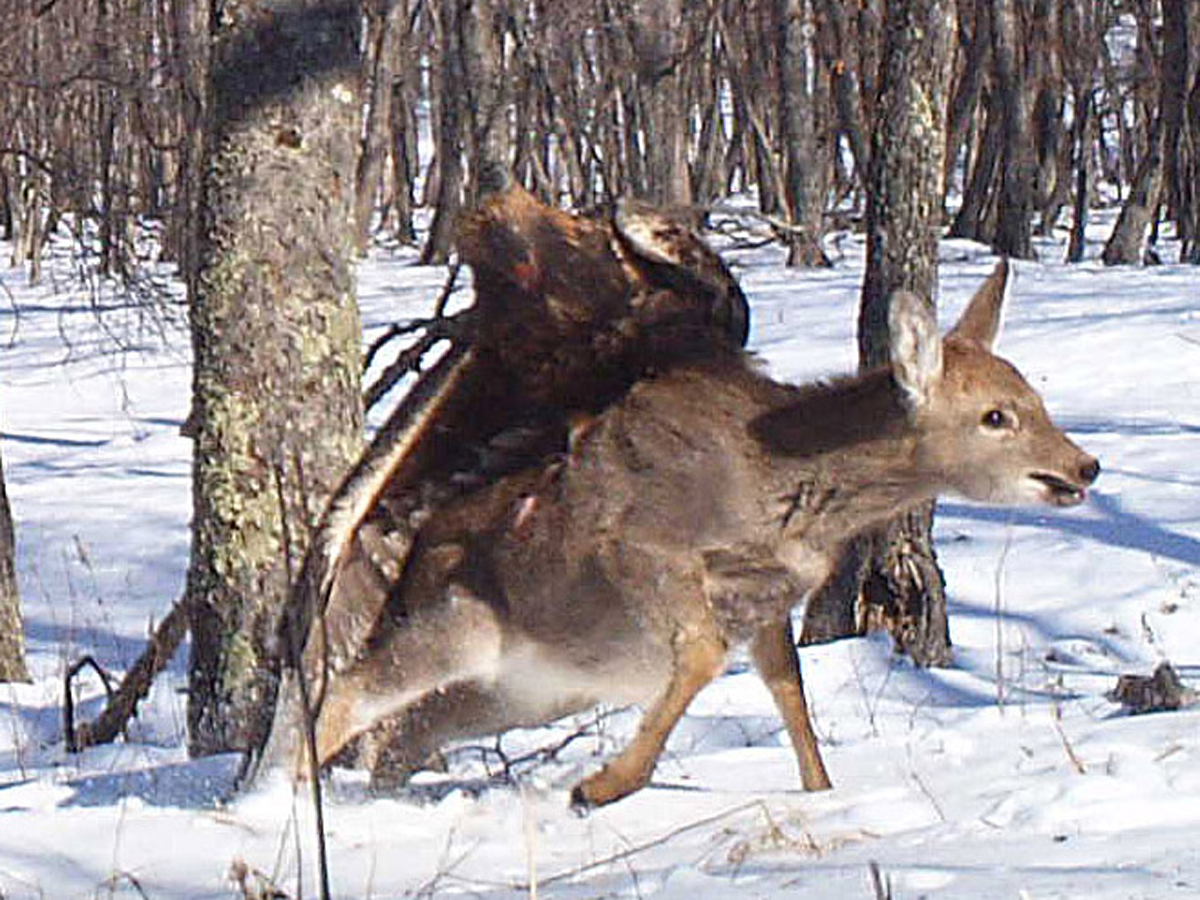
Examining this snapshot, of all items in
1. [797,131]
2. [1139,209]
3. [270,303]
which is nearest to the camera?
[270,303]

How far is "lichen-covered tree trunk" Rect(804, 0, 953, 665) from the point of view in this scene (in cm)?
903

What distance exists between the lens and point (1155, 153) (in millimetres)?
27078

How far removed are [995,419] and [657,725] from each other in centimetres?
122

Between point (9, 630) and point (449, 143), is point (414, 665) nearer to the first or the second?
point (9, 630)

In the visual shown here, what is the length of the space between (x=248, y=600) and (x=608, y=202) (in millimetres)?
1636

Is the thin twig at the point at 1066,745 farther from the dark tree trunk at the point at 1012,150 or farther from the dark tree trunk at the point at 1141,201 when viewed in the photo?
the dark tree trunk at the point at 1012,150

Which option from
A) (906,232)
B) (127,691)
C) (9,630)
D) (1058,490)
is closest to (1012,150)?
(906,232)

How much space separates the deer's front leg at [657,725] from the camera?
5.38 metres

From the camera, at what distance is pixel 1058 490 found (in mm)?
5930

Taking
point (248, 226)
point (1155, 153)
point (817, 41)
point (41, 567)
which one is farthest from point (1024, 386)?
point (817, 41)

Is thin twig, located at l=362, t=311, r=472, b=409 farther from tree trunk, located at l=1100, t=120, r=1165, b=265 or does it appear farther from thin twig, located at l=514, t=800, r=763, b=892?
tree trunk, located at l=1100, t=120, r=1165, b=265

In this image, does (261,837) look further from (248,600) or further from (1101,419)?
(1101,419)

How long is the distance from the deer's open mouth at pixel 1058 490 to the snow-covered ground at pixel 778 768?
1.95ft

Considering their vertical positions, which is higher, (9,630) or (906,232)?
(906,232)
